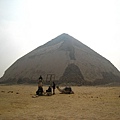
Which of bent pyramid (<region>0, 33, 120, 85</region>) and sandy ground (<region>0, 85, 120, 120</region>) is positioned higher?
bent pyramid (<region>0, 33, 120, 85</region>)

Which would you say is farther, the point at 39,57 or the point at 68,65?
the point at 39,57

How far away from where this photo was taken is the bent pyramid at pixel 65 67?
53625mm

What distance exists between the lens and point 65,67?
55.4 meters

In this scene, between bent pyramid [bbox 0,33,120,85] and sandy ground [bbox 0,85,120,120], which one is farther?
bent pyramid [bbox 0,33,120,85]

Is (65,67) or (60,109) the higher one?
(65,67)

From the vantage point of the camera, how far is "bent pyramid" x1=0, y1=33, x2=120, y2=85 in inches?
2111

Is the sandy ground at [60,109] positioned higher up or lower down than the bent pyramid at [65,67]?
lower down

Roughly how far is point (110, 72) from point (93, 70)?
7160 mm

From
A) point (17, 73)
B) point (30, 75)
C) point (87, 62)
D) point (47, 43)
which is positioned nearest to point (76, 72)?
point (87, 62)

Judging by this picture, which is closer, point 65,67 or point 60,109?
point 60,109

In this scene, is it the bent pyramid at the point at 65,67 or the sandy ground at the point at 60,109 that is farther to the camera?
the bent pyramid at the point at 65,67

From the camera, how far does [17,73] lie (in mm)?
61000

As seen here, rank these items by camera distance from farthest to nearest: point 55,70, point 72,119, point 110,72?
point 110,72 → point 55,70 → point 72,119

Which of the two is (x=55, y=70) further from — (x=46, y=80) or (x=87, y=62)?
(x=87, y=62)
